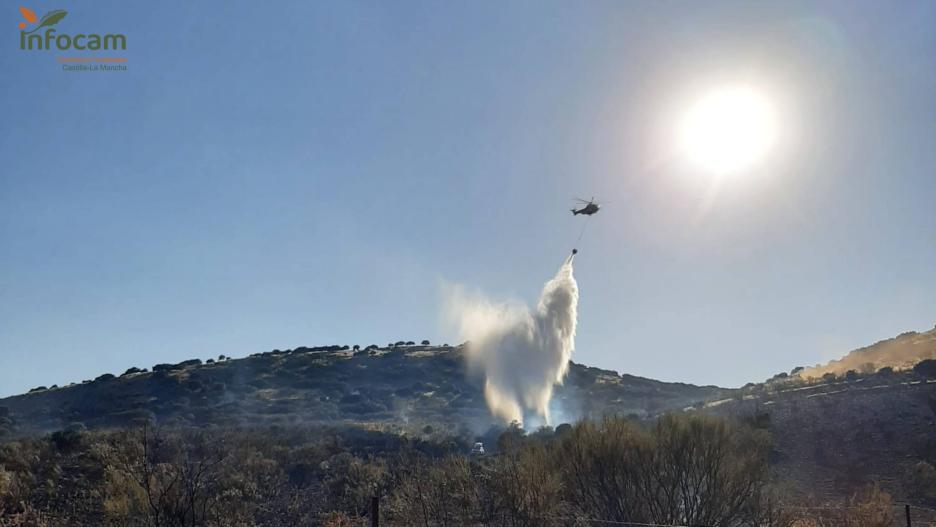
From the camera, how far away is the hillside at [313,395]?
72938 millimetres

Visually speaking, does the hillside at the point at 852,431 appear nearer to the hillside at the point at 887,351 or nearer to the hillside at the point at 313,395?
the hillside at the point at 313,395

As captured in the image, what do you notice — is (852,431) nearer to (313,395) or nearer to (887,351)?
(887,351)

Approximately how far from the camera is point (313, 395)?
8569cm

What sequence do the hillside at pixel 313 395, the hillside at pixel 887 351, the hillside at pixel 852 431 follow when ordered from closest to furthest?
the hillside at pixel 852 431, the hillside at pixel 313 395, the hillside at pixel 887 351

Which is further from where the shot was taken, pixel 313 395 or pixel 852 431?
pixel 313 395

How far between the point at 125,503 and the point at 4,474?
8.38 meters

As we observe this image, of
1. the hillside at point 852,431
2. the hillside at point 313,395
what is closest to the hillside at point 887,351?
the hillside at point 313,395

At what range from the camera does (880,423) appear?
146ft

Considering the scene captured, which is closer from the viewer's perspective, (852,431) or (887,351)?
(852,431)

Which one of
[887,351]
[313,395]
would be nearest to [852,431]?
[887,351]

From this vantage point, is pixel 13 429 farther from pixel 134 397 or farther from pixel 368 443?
pixel 368 443

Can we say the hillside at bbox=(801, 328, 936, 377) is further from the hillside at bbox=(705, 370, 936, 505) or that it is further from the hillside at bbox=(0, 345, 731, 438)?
the hillside at bbox=(705, 370, 936, 505)

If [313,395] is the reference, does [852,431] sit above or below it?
below

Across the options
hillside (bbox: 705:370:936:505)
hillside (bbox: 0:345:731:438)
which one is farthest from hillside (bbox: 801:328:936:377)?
hillside (bbox: 705:370:936:505)
